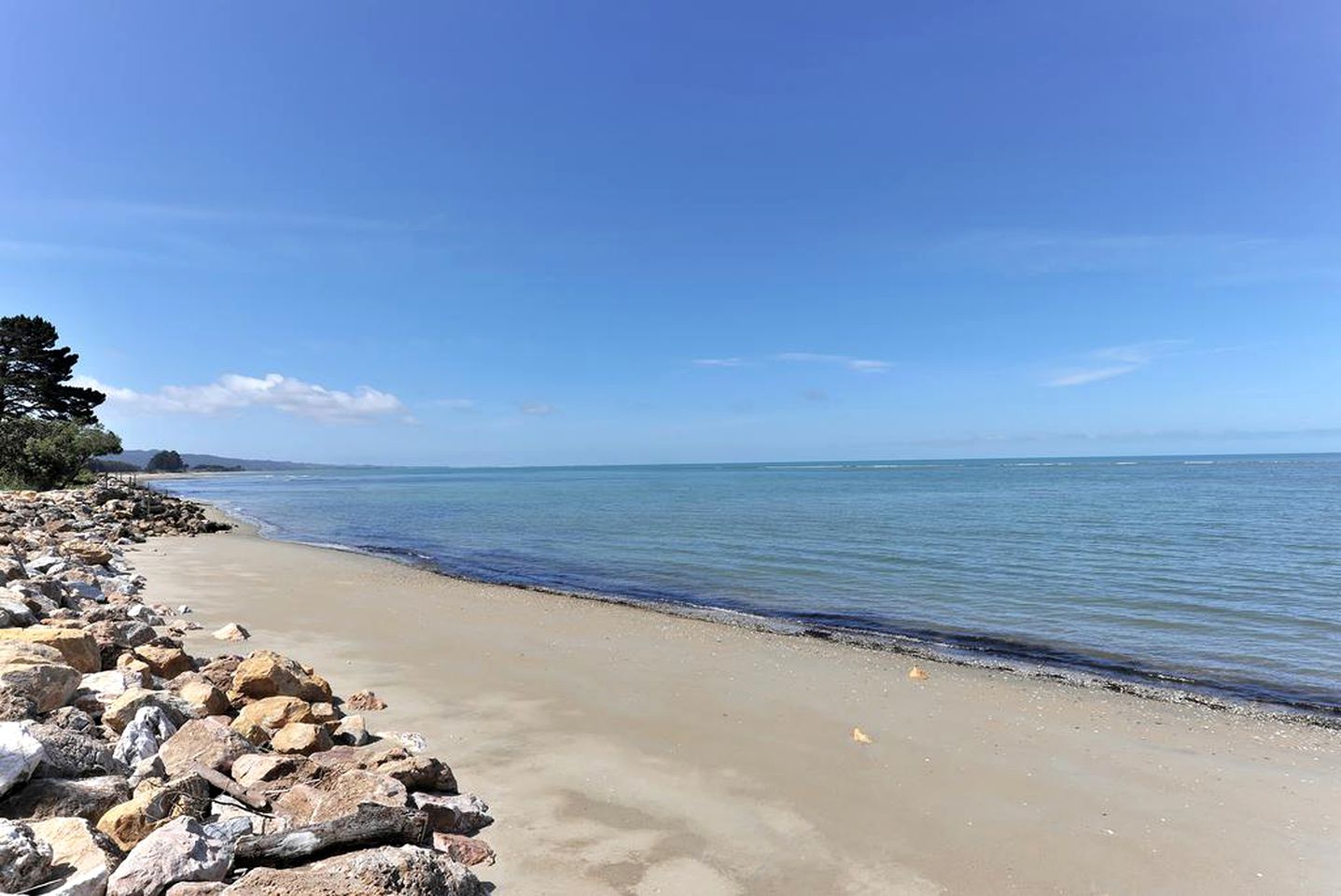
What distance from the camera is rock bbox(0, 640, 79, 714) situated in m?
4.94

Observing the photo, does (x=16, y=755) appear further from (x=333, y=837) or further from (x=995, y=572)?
(x=995, y=572)

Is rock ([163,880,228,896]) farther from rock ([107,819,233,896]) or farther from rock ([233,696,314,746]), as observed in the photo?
rock ([233,696,314,746])

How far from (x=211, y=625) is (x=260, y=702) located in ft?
22.1

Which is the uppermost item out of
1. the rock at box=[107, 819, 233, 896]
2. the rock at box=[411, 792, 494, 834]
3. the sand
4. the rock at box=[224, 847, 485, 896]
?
the rock at box=[107, 819, 233, 896]

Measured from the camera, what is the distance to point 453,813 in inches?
190

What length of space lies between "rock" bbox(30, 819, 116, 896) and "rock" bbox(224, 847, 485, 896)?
553 mm

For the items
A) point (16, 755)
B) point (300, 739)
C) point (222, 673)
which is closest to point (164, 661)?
point (222, 673)

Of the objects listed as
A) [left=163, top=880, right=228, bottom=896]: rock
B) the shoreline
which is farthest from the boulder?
the shoreline

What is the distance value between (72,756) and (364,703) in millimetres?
3467

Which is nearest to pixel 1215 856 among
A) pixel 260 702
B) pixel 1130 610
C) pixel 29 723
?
pixel 260 702

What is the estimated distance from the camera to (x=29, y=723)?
13.8 ft

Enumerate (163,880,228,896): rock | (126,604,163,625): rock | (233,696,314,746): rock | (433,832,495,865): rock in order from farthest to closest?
(126,604,163,625): rock < (233,696,314,746): rock < (433,832,495,865): rock < (163,880,228,896): rock

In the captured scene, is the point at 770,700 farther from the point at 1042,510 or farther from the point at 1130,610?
the point at 1042,510

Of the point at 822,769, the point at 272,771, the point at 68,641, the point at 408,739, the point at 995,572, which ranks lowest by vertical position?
the point at 995,572
